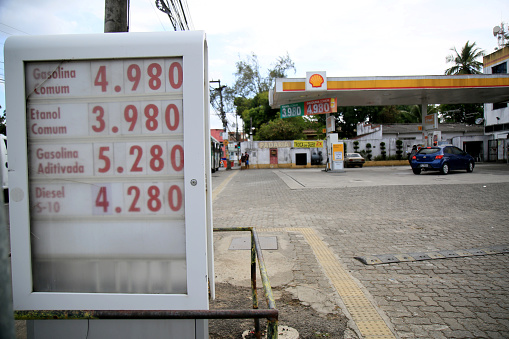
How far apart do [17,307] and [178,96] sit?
5.06ft

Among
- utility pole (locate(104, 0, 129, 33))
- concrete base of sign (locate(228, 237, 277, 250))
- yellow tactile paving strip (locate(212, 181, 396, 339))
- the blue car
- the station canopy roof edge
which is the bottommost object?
yellow tactile paving strip (locate(212, 181, 396, 339))

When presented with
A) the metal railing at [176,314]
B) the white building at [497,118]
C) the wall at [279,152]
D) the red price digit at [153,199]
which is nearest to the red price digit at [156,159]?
the red price digit at [153,199]

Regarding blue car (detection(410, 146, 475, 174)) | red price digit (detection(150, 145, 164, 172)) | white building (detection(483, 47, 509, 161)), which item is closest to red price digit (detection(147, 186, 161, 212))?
red price digit (detection(150, 145, 164, 172))

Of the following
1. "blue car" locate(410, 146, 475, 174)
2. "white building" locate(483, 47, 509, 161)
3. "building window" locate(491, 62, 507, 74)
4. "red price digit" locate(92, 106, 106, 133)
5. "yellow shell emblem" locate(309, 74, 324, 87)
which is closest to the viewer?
"red price digit" locate(92, 106, 106, 133)

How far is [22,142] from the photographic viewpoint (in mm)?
1900

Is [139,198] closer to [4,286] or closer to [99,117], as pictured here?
[99,117]

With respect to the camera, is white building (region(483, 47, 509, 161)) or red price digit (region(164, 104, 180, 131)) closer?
red price digit (region(164, 104, 180, 131))

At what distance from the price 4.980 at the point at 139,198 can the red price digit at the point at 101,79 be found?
581 millimetres

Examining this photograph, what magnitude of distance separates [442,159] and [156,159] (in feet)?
56.4

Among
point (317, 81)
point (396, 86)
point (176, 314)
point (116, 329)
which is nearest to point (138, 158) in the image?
point (176, 314)

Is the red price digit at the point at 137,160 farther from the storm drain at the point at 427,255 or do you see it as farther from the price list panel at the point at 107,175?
the storm drain at the point at 427,255

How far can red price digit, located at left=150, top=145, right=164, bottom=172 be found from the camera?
1915 mm

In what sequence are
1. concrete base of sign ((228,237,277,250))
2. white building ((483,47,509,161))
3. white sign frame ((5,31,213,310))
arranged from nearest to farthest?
1. white sign frame ((5,31,213,310))
2. concrete base of sign ((228,237,277,250))
3. white building ((483,47,509,161))

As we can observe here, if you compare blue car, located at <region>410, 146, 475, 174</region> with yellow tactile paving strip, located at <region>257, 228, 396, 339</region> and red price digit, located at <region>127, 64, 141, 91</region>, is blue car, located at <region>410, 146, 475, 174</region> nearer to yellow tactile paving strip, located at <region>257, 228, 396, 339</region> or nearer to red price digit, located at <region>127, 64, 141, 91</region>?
yellow tactile paving strip, located at <region>257, 228, 396, 339</region>
